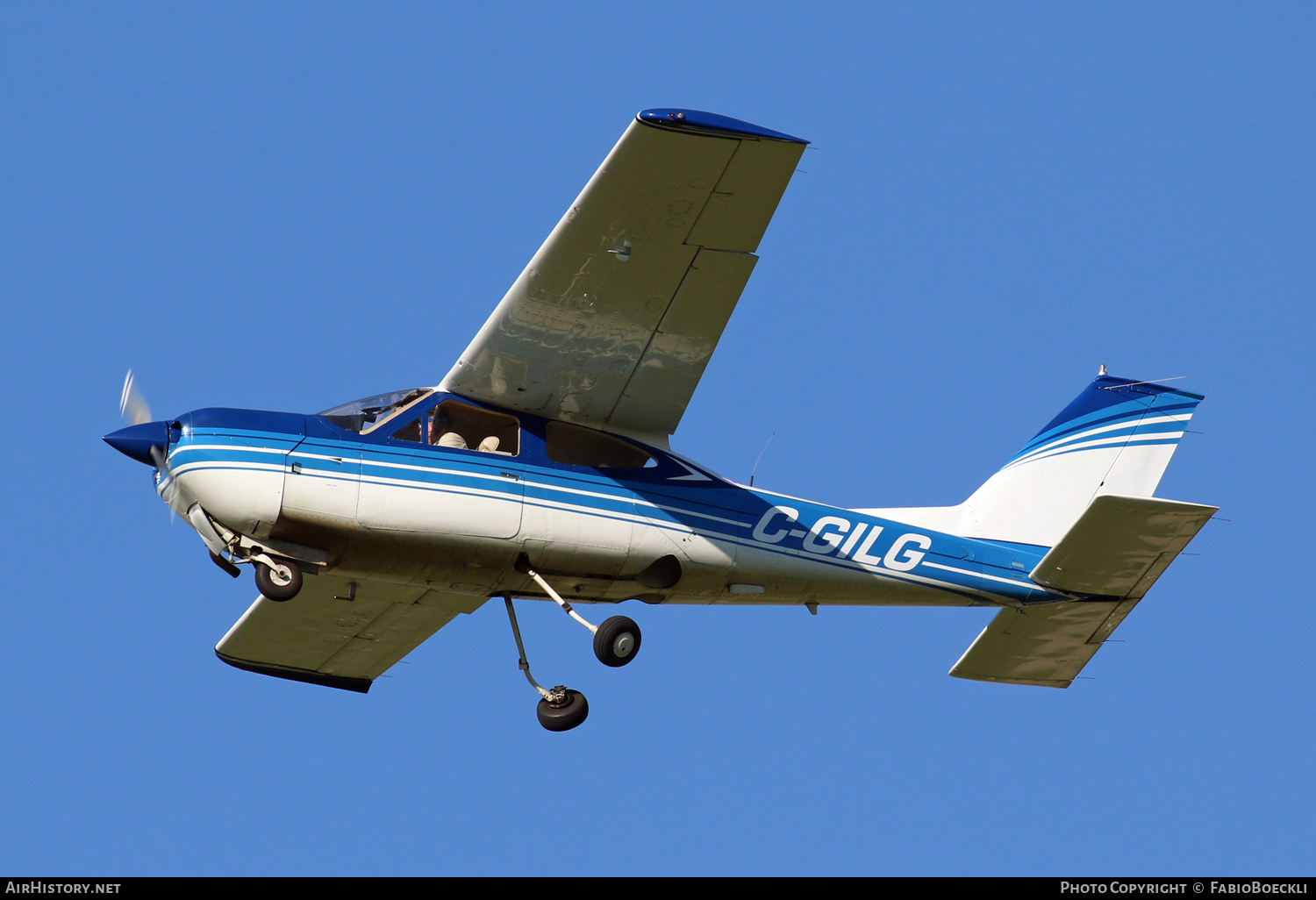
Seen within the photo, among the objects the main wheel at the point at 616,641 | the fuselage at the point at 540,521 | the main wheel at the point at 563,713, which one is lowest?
the main wheel at the point at 563,713

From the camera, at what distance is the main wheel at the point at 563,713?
1182 centimetres

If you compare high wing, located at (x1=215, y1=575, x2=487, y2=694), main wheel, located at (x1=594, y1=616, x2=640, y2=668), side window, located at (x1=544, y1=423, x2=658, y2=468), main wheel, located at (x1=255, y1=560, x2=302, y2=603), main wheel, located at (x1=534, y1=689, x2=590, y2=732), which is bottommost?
high wing, located at (x1=215, y1=575, x2=487, y2=694)

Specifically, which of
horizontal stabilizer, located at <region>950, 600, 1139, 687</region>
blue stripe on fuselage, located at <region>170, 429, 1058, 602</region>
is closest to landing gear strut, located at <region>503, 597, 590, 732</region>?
blue stripe on fuselage, located at <region>170, 429, 1058, 602</region>

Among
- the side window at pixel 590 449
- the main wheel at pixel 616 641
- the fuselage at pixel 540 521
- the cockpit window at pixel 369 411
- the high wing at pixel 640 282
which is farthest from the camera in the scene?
the side window at pixel 590 449

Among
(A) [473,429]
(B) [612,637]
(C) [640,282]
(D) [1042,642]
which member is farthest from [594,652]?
(D) [1042,642]

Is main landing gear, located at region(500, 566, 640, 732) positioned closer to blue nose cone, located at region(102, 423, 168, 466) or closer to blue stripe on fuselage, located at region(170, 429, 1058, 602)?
blue stripe on fuselage, located at region(170, 429, 1058, 602)

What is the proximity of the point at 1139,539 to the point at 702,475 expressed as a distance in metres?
3.68

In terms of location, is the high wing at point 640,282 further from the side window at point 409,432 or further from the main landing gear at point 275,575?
the main landing gear at point 275,575

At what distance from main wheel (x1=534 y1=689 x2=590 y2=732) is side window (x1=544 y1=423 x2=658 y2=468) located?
5.92 ft

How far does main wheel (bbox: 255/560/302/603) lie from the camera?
432 inches

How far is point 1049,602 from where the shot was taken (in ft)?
43.9

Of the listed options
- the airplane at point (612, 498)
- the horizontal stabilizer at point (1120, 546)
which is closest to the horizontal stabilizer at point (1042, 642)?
the airplane at point (612, 498)
